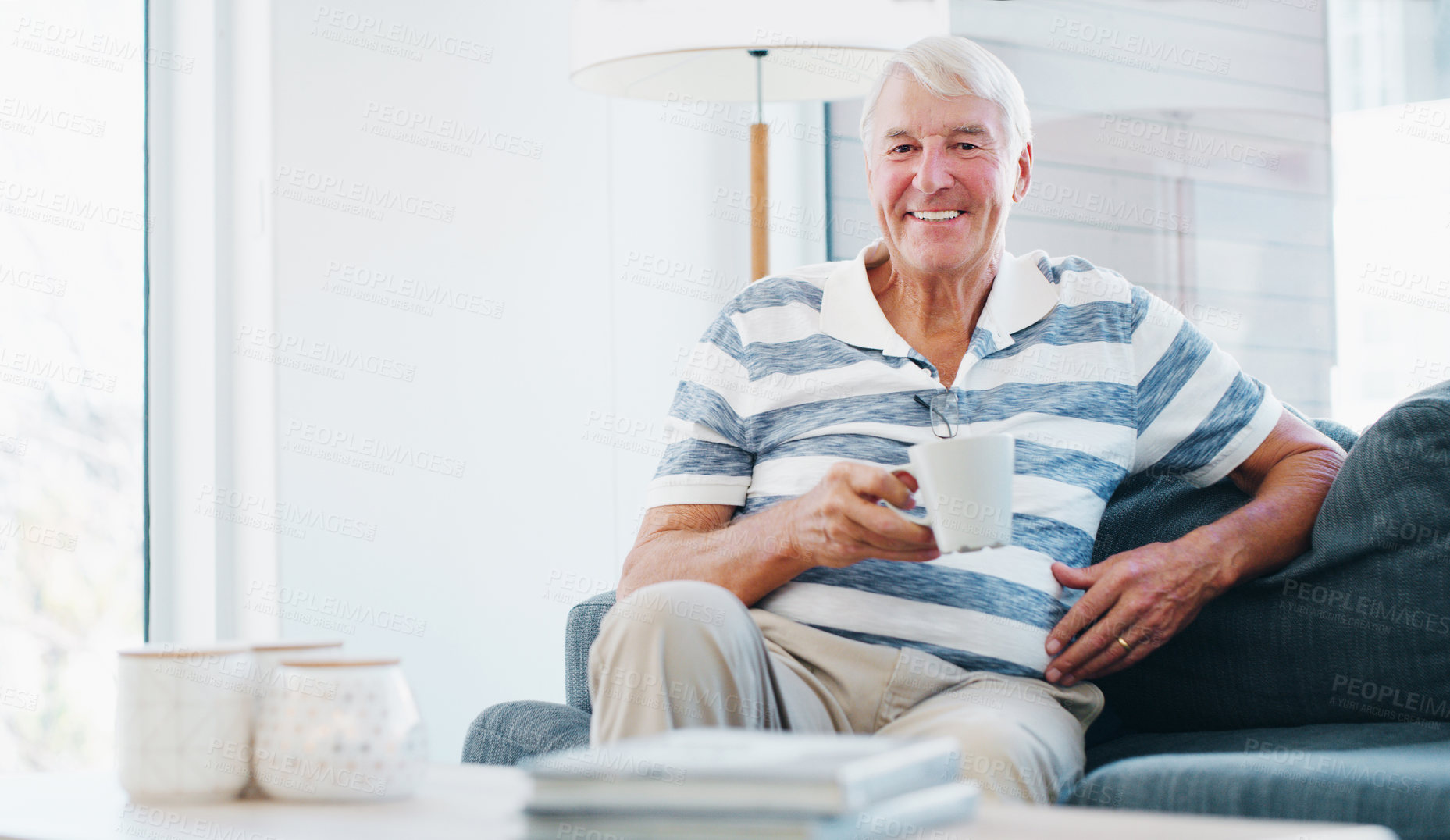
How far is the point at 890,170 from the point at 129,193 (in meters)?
1.40

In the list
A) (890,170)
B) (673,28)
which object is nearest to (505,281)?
(673,28)

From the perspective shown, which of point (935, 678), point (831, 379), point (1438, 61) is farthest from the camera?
point (1438, 61)

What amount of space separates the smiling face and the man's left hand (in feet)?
1.40

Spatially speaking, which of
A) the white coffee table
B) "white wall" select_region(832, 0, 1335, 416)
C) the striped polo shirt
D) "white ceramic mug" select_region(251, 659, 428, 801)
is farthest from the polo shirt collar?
"white wall" select_region(832, 0, 1335, 416)

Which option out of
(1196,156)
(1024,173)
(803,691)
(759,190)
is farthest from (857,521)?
(1196,156)

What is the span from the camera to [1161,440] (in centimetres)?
160

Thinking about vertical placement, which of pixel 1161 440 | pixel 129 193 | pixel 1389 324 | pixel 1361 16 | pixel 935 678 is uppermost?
pixel 1361 16

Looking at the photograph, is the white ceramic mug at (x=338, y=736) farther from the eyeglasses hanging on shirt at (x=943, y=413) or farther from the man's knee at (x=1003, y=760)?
the eyeglasses hanging on shirt at (x=943, y=413)

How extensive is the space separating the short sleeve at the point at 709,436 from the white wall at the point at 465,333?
37.4 inches

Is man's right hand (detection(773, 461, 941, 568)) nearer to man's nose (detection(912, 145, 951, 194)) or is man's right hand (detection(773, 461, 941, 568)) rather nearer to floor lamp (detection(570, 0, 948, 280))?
man's nose (detection(912, 145, 951, 194))

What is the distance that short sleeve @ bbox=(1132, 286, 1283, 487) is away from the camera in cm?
158

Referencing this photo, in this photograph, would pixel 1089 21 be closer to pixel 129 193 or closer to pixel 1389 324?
pixel 1389 324

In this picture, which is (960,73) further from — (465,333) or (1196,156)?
(1196,156)

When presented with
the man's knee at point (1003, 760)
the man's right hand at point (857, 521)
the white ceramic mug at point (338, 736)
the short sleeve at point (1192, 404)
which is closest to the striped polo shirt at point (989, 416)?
the short sleeve at point (1192, 404)
